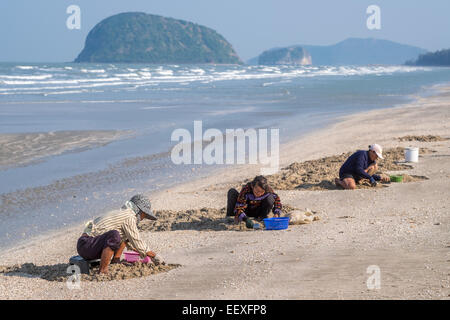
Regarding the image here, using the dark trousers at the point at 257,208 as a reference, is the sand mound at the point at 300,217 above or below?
below

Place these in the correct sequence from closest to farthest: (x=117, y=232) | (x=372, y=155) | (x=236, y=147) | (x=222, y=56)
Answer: (x=117, y=232), (x=372, y=155), (x=236, y=147), (x=222, y=56)

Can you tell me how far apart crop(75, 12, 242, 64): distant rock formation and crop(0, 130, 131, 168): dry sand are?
130 metres

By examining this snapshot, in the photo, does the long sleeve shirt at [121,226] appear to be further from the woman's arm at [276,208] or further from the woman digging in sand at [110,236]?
the woman's arm at [276,208]

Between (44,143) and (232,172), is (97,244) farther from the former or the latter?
(44,143)

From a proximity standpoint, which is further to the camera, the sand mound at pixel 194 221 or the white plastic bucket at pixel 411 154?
the white plastic bucket at pixel 411 154

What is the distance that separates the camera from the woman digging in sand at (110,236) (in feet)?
19.2

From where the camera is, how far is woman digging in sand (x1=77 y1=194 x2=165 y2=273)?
5857 mm

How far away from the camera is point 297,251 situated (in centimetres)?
649

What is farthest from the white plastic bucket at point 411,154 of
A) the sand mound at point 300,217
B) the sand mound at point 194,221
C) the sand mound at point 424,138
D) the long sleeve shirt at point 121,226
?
the long sleeve shirt at point 121,226

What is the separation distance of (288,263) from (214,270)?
744 millimetres

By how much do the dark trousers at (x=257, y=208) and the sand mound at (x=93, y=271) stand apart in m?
1.88

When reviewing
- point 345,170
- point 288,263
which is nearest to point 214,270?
point 288,263

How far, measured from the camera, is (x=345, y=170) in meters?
9.71
